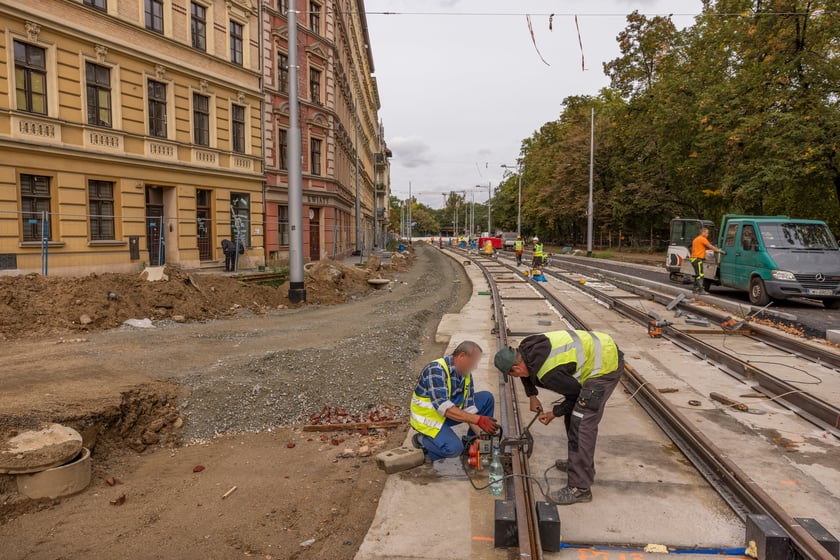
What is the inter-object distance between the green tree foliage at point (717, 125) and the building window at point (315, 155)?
19.6 m

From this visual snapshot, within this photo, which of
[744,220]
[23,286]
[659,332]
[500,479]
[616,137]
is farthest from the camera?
[616,137]

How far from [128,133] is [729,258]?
61.8 ft

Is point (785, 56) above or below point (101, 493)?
above

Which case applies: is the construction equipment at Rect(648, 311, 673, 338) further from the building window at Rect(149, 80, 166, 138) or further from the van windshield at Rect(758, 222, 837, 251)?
the building window at Rect(149, 80, 166, 138)

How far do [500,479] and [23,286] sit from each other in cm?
1195

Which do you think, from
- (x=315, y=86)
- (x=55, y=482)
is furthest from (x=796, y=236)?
(x=315, y=86)

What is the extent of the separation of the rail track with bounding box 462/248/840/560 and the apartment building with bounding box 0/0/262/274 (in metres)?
13.1

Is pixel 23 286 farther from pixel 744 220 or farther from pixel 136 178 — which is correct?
pixel 744 220

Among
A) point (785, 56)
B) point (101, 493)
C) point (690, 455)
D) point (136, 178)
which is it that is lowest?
point (101, 493)

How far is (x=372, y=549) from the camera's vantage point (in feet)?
12.8

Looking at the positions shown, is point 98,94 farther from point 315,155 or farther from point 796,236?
point 796,236

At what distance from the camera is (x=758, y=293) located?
14.8 metres

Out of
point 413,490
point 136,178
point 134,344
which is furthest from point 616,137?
point 413,490

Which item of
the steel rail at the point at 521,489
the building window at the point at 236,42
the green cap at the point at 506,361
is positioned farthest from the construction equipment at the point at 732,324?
the building window at the point at 236,42
